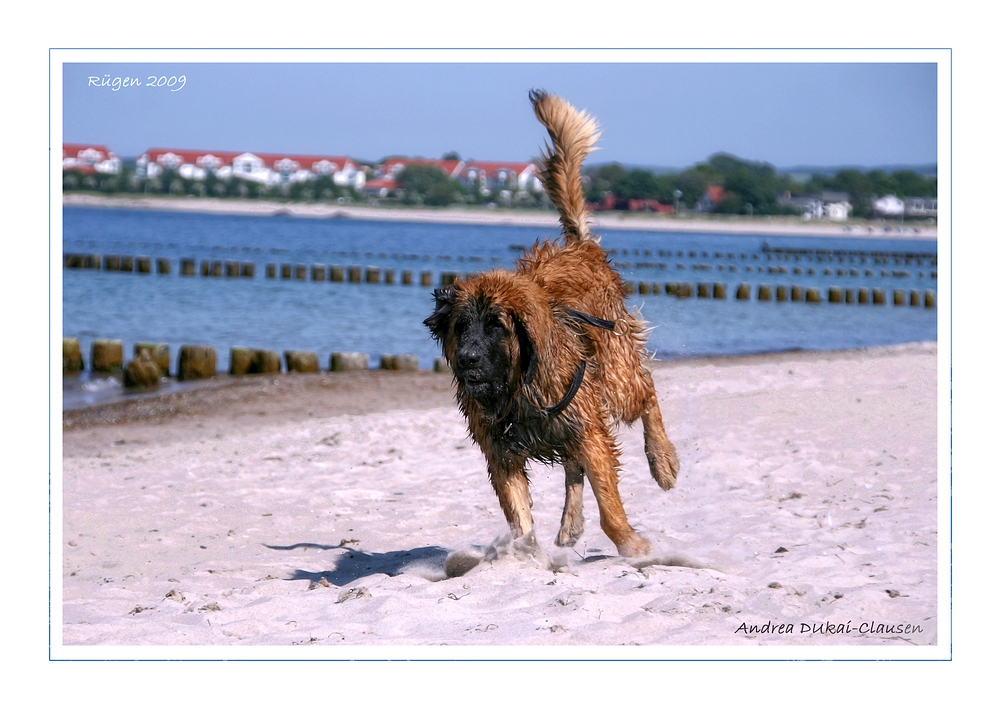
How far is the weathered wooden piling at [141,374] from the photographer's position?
15.2 metres

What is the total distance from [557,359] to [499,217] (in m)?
11.9

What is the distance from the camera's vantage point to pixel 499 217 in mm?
17391

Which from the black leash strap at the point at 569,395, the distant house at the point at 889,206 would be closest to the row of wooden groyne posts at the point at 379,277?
the distant house at the point at 889,206

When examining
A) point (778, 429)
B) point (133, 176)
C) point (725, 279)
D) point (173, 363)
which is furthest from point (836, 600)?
point (725, 279)

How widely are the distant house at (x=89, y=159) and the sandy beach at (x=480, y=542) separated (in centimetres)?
271

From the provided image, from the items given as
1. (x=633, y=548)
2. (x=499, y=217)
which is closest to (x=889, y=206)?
(x=633, y=548)

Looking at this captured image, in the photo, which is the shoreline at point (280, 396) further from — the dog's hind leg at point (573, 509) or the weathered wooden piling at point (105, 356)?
the dog's hind leg at point (573, 509)

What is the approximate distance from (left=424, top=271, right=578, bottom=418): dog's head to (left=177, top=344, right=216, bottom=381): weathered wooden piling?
11.0 m

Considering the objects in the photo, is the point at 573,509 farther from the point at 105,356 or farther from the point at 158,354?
the point at 105,356

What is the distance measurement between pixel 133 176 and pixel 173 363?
11.2ft

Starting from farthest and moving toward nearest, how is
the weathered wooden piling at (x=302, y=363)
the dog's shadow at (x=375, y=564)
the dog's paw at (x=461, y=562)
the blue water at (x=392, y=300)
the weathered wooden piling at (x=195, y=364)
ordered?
the blue water at (x=392, y=300)
the weathered wooden piling at (x=302, y=363)
the weathered wooden piling at (x=195, y=364)
the dog's shadow at (x=375, y=564)
the dog's paw at (x=461, y=562)

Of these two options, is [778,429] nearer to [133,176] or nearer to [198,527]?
[198,527]

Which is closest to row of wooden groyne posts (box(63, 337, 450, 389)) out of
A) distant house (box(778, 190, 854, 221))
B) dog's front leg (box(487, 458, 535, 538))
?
distant house (box(778, 190, 854, 221))

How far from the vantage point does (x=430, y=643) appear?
491 centimetres
